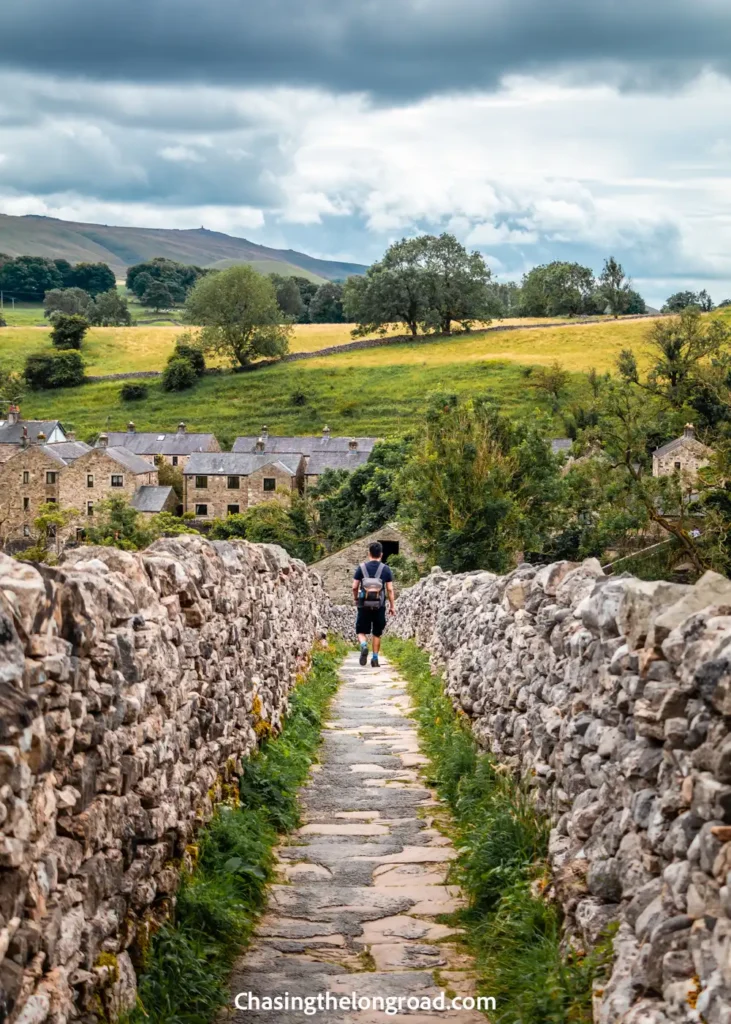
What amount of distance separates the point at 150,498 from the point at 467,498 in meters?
48.5

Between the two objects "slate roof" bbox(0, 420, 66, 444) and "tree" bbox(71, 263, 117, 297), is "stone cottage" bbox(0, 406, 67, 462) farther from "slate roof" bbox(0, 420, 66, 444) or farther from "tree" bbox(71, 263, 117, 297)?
"tree" bbox(71, 263, 117, 297)

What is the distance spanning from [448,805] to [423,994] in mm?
3450

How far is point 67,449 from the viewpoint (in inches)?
3435

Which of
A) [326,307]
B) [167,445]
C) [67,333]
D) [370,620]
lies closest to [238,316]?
[67,333]

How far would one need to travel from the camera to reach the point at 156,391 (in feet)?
350

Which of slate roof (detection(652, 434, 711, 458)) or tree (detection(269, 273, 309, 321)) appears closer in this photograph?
slate roof (detection(652, 434, 711, 458))

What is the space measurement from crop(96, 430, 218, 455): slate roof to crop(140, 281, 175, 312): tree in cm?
9215

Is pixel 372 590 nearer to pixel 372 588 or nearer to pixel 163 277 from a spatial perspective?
pixel 372 588

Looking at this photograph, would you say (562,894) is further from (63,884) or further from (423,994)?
(63,884)

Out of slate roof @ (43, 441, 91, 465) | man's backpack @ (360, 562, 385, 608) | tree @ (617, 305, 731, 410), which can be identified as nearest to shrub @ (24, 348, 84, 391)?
slate roof @ (43, 441, 91, 465)

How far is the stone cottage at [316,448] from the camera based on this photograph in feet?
268

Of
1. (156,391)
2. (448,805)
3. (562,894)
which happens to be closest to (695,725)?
(562,894)

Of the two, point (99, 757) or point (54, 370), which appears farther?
point (54, 370)

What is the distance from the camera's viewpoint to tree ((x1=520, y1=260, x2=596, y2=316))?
139125 millimetres
